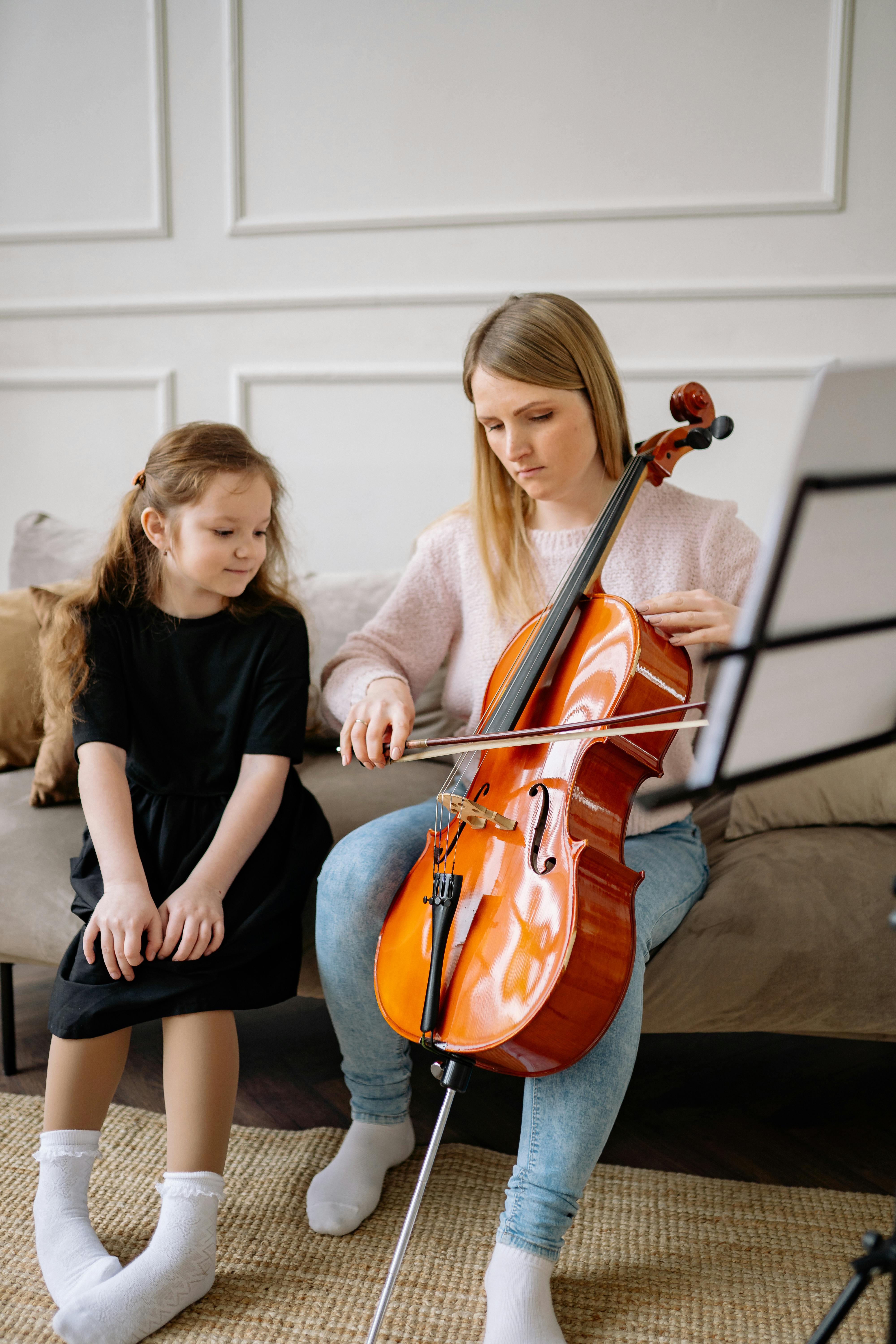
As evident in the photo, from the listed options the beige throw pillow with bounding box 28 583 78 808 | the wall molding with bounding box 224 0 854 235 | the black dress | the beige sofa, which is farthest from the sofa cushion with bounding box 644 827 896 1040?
the wall molding with bounding box 224 0 854 235

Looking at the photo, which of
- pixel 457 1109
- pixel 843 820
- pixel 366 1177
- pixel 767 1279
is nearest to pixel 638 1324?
pixel 767 1279

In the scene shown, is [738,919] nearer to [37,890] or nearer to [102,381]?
[37,890]

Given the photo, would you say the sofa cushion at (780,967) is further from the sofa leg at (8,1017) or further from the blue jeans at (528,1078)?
the sofa leg at (8,1017)

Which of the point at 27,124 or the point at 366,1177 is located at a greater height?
the point at 27,124

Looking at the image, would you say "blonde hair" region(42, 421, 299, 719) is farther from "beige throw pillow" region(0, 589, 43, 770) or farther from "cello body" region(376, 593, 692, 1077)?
"cello body" region(376, 593, 692, 1077)

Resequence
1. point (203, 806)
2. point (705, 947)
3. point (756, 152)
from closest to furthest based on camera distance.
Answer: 1. point (705, 947)
2. point (203, 806)
3. point (756, 152)

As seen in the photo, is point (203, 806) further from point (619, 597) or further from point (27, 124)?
point (27, 124)

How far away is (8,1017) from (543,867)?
0.98 metres

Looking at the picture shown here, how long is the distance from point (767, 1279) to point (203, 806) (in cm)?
83

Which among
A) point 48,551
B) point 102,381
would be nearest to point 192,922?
point 48,551

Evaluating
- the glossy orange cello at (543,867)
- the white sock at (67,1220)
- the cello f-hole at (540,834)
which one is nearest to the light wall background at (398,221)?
the glossy orange cello at (543,867)

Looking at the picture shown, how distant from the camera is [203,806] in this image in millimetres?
1294

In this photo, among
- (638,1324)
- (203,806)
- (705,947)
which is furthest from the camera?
(203,806)

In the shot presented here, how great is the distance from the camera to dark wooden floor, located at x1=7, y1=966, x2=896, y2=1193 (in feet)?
4.42
